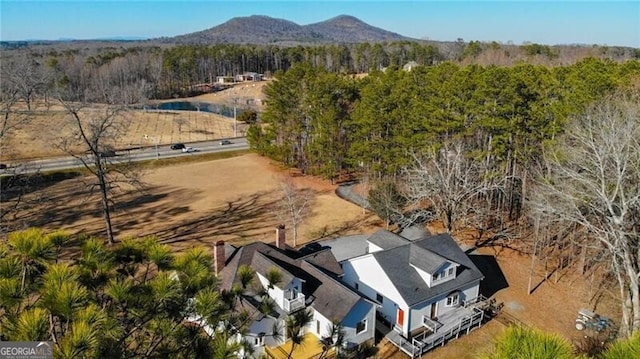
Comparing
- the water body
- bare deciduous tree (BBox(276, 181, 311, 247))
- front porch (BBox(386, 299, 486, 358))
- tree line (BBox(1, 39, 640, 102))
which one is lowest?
front porch (BBox(386, 299, 486, 358))

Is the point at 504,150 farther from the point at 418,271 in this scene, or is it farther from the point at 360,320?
the point at 360,320

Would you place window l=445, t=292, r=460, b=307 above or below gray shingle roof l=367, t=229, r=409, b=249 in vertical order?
below

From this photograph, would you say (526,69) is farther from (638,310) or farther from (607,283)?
(638,310)

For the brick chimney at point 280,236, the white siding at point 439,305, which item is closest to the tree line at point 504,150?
the white siding at point 439,305

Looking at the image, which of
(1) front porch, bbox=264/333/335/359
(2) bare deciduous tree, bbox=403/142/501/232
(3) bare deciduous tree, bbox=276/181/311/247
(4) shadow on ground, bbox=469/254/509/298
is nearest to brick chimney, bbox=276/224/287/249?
(3) bare deciduous tree, bbox=276/181/311/247

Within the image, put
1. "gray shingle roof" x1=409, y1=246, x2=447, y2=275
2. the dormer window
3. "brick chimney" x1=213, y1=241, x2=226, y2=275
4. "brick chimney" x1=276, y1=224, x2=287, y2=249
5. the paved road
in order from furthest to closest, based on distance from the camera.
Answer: the paved road → "brick chimney" x1=276, y1=224, x2=287, y2=249 → the dormer window → "gray shingle roof" x1=409, y1=246, x2=447, y2=275 → "brick chimney" x1=213, y1=241, x2=226, y2=275

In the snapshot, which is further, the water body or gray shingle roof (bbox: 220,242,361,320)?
the water body

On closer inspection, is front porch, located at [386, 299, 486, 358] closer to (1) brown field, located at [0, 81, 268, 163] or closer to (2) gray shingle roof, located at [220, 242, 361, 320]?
(2) gray shingle roof, located at [220, 242, 361, 320]

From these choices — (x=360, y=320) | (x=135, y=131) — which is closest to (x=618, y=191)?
(x=360, y=320)
